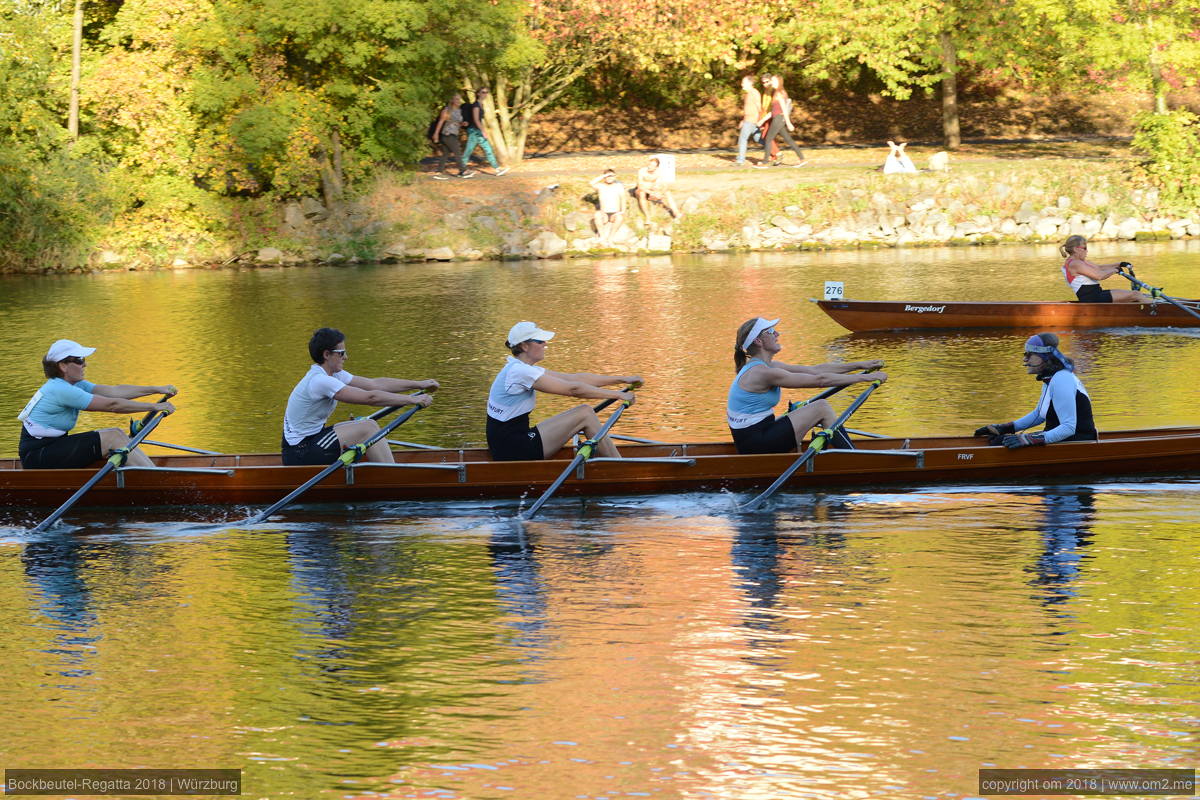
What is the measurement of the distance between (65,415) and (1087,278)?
50.7 feet

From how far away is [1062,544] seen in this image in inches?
486

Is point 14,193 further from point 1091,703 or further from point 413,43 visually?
point 1091,703

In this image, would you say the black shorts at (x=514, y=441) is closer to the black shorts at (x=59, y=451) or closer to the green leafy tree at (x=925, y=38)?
the black shorts at (x=59, y=451)

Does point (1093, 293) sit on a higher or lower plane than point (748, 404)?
higher

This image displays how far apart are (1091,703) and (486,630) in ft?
12.7

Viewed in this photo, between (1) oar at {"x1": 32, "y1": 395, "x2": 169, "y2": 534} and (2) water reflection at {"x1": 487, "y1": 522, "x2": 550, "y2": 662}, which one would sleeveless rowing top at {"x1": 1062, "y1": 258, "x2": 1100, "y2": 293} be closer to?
(2) water reflection at {"x1": 487, "y1": 522, "x2": 550, "y2": 662}

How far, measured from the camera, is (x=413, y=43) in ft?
126

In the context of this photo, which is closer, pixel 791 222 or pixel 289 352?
pixel 289 352

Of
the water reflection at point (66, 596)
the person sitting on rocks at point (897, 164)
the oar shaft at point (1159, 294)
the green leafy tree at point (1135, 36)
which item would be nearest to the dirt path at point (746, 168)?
the person sitting on rocks at point (897, 164)

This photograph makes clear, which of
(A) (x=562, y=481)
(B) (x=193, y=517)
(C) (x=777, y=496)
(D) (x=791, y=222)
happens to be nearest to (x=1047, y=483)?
(C) (x=777, y=496)

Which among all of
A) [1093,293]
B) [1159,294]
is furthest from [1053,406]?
[1093,293]

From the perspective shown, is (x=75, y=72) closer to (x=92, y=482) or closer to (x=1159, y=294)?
(x=1159, y=294)

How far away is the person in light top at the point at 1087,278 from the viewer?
23234 mm

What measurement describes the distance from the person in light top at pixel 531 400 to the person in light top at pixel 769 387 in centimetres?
92
